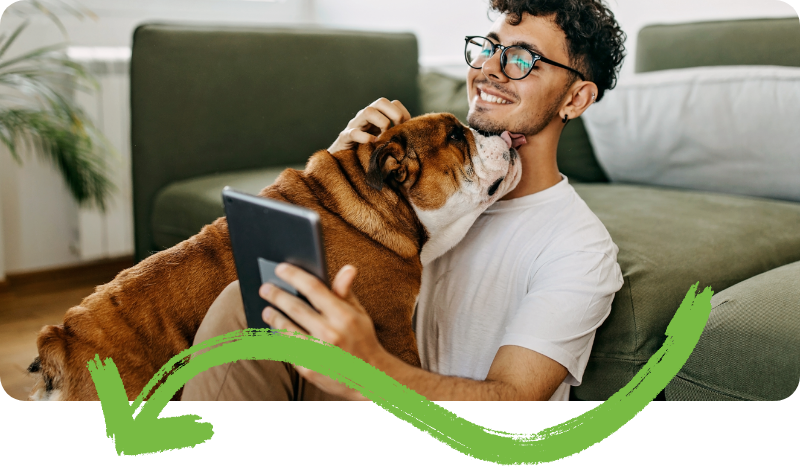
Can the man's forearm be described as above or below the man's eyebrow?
below

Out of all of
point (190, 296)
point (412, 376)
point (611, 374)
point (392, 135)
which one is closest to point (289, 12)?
point (392, 135)

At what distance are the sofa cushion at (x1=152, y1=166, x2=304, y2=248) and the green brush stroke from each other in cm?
35

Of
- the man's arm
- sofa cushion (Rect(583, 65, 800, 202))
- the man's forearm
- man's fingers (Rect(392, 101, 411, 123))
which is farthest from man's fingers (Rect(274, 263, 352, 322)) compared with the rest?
sofa cushion (Rect(583, 65, 800, 202))

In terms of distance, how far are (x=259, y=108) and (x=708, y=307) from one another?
76 centimetres

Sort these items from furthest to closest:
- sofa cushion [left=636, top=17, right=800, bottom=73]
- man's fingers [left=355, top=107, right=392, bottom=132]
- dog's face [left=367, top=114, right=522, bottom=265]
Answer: sofa cushion [left=636, top=17, right=800, bottom=73] → dog's face [left=367, top=114, right=522, bottom=265] → man's fingers [left=355, top=107, right=392, bottom=132]

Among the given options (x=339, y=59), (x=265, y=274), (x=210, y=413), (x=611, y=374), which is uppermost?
(x=339, y=59)

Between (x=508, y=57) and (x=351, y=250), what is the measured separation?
0.40m

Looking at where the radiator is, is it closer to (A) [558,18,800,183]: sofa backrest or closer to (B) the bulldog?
(B) the bulldog

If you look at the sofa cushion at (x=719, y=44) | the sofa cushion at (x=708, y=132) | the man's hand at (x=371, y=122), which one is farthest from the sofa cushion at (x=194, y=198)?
the sofa cushion at (x=719, y=44)

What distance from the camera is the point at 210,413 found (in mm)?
668

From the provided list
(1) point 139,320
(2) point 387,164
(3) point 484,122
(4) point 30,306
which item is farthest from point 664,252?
(4) point 30,306

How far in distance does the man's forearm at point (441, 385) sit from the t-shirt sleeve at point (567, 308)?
96 mm

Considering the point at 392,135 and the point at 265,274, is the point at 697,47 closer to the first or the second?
the point at 392,135

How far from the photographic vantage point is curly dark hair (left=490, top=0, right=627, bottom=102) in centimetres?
97
